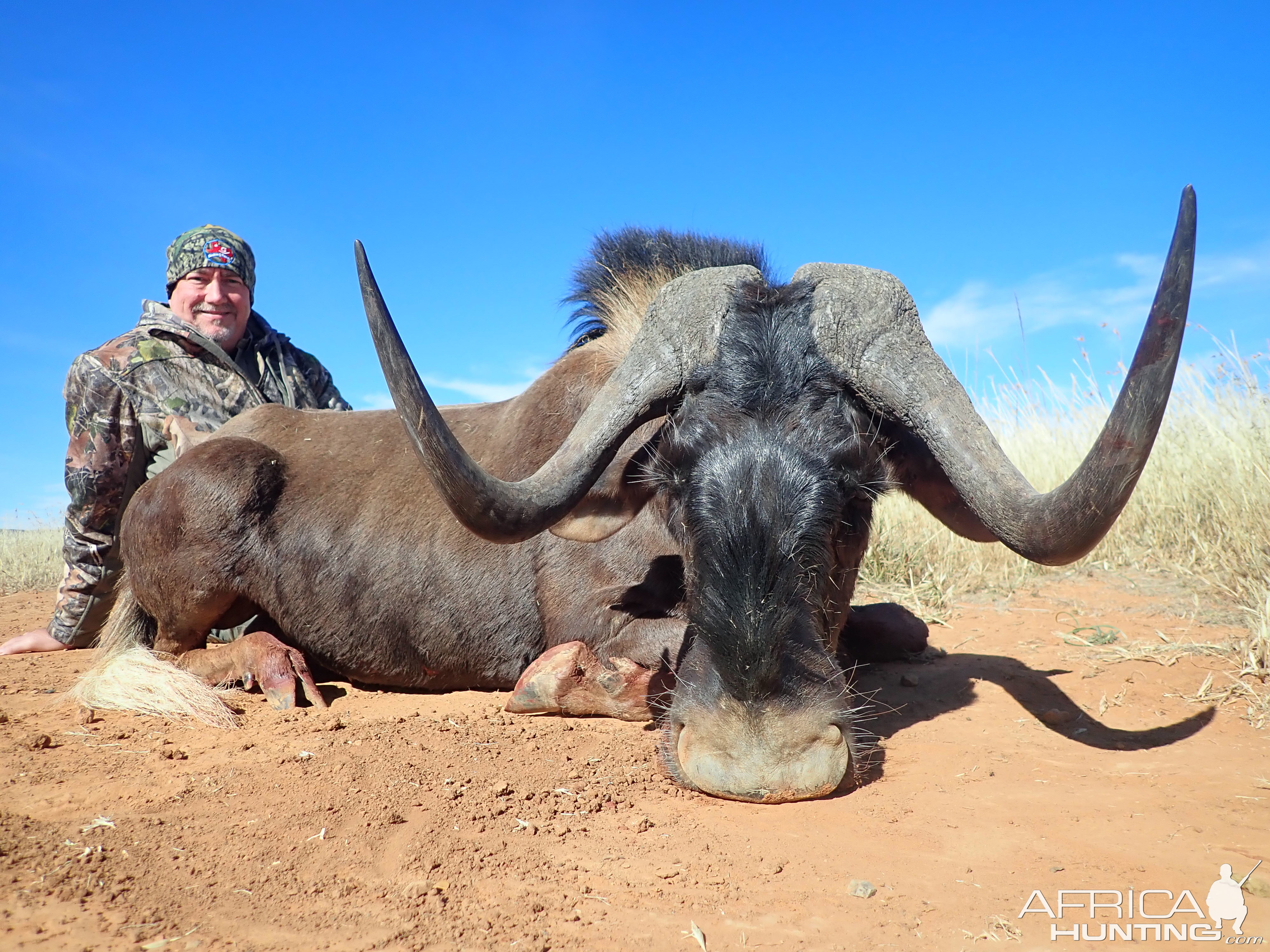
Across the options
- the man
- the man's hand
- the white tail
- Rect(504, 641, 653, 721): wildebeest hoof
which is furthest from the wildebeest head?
the man's hand

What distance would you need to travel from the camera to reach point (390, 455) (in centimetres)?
466

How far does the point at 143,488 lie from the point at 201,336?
1.96 meters

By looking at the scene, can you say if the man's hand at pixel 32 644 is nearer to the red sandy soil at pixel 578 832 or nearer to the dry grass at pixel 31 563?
the red sandy soil at pixel 578 832

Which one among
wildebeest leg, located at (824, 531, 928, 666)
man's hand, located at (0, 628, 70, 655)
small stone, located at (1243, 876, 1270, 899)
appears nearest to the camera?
small stone, located at (1243, 876, 1270, 899)

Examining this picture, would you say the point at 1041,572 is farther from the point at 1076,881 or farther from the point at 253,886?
the point at 253,886

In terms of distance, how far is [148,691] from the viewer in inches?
148

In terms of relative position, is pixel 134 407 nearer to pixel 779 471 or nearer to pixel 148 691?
pixel 148 691

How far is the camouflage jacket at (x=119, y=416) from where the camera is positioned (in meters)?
5.79

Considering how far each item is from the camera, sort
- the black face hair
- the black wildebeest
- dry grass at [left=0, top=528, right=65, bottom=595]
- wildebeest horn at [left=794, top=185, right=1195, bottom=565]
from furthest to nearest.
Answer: dry grass at [left=0, top=528, right=65, bottom=595] → the black face hair → the black wildebeest → wildebeest horn at [left=794, top=185, right=1195, bottom=565]

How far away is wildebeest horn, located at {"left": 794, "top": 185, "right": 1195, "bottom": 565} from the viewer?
2.14 meters

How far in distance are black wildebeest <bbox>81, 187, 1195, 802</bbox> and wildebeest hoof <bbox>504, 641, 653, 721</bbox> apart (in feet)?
0.05

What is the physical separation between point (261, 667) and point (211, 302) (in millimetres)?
3518

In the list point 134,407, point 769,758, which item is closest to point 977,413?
point 769,758

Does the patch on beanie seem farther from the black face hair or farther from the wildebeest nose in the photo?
the wildebeest nose
